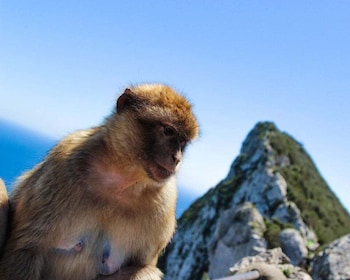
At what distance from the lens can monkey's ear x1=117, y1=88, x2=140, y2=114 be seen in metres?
3.14

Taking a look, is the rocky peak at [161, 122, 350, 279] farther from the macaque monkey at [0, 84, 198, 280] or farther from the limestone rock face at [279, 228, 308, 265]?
the macaque monkey at [0, 84, 198, 280]

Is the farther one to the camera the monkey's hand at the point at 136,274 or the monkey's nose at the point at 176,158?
the monkey's hand at the point at 136,274

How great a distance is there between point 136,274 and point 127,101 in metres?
1.09

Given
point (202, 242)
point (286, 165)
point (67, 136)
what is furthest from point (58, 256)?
point (286, 165)

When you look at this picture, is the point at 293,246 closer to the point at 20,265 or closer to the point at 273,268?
the point at 273,268

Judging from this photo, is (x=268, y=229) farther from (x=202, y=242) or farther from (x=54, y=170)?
(x=54, y=170)

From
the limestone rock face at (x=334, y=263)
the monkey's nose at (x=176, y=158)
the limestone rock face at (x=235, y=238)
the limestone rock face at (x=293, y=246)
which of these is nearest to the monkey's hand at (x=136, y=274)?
the monkey's nose at (x=176, y=158)

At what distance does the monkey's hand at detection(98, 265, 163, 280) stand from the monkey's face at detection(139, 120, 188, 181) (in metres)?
0.65

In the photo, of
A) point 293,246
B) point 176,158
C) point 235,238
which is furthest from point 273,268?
point 235,238

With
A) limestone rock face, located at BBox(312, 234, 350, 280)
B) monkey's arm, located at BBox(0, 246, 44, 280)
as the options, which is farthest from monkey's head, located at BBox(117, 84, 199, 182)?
limestone rock face, located at BBox(312, 234, 350, 280)

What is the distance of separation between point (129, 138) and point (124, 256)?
2.51ft

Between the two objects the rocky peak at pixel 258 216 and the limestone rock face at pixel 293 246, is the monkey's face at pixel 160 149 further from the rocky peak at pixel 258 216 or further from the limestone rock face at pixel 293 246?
the rocky peak at pixel 258 216

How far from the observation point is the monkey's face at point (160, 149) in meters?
2.93

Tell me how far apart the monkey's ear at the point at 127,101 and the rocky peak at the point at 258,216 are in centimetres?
1046
